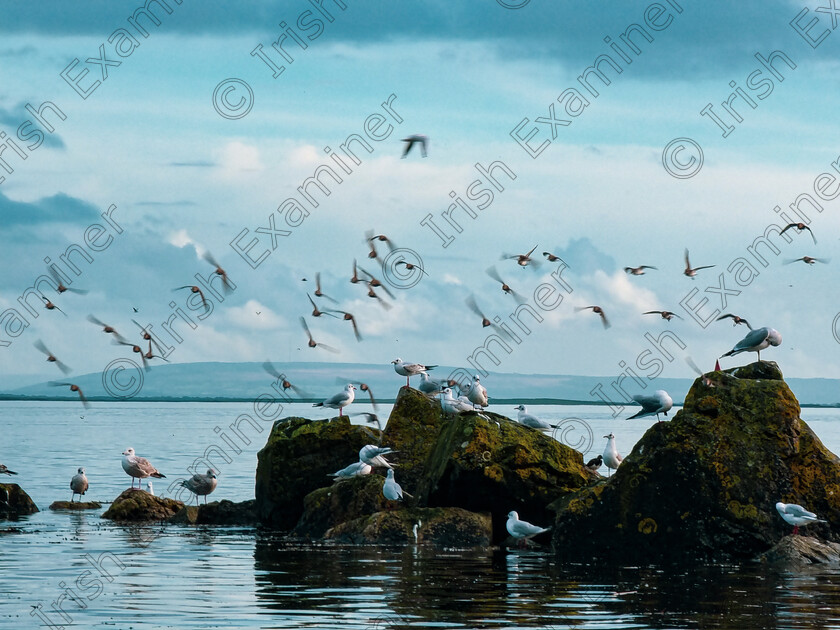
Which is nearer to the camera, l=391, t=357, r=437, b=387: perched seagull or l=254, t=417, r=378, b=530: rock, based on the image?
l=254, t=417, r=378, b=530: rock

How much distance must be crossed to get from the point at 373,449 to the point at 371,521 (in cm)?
248

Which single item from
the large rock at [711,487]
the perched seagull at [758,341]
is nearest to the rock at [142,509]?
the large rock at [711,487]

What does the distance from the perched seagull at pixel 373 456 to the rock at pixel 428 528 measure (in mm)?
2171

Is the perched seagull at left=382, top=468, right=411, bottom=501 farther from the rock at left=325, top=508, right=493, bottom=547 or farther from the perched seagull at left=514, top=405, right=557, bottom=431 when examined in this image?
the perched seagull at left=514, top=405, right=557, bottom=431

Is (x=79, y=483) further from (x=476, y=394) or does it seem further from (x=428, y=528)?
(x=428, y=528)

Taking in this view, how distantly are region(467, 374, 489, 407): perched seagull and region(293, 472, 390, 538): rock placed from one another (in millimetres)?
3278

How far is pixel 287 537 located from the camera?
28.4 meters

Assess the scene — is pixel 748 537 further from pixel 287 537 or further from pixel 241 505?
pixel 241 505

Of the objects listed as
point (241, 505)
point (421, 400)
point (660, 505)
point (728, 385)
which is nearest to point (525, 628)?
point (660, 505)

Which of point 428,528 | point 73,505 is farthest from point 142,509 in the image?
point 428,528

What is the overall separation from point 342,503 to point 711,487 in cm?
892

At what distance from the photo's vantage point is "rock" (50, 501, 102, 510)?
120ft

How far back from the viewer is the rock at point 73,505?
3666cm

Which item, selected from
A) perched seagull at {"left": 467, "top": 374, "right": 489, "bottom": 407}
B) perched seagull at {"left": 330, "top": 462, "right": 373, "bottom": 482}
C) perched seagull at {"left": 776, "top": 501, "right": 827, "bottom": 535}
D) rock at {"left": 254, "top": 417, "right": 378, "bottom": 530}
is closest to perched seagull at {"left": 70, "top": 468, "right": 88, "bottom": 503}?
rock at {"left": 254, "top": 417, "right": 378, "bottom": 530}
